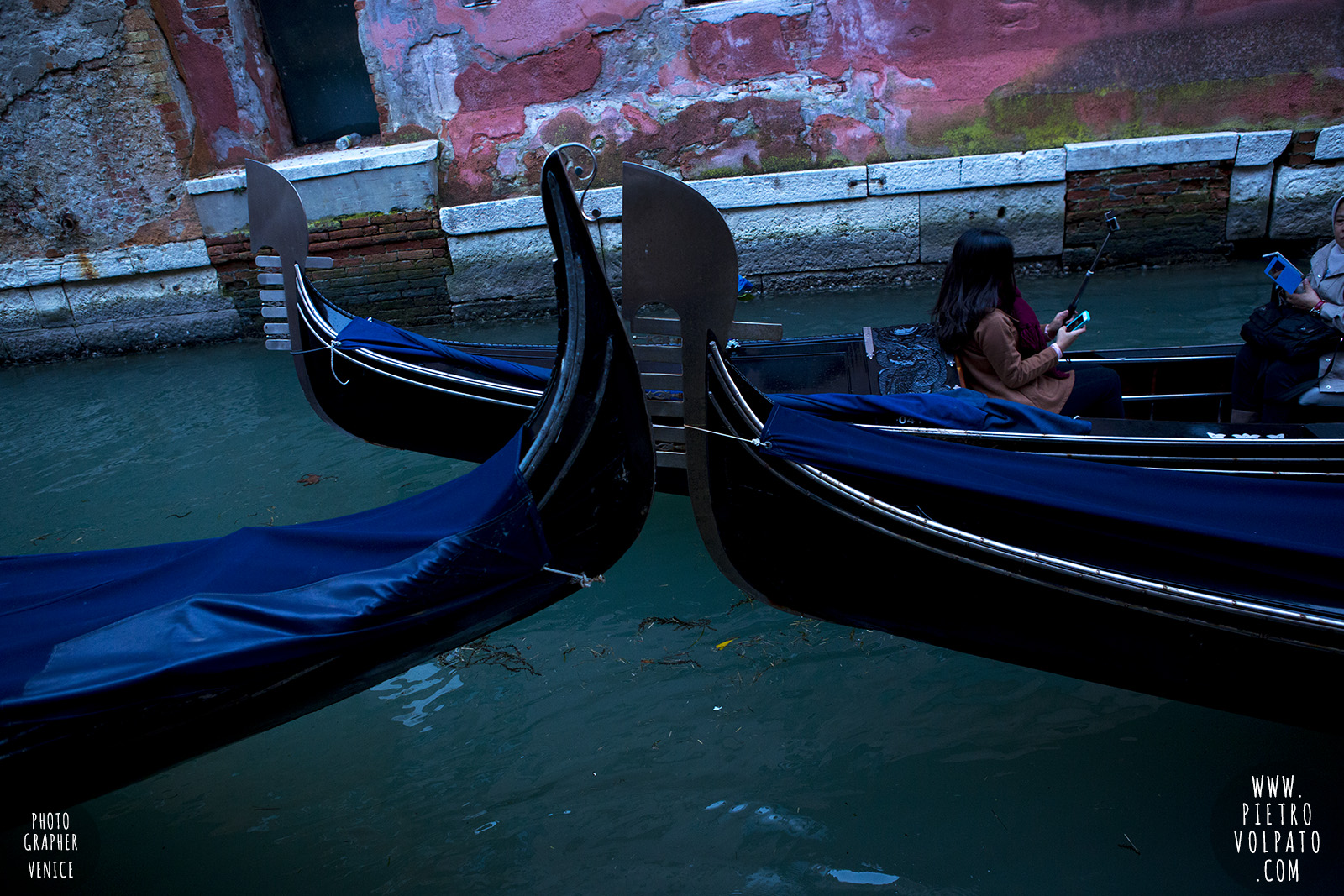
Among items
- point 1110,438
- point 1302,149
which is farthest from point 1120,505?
point 1302,149

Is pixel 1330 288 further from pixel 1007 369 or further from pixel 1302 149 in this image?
pixel 1302 149

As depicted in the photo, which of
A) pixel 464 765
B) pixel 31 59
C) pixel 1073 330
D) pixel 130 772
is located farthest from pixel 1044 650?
pixel 31 59

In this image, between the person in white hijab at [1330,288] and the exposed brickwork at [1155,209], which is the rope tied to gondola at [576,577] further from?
the exposed brickwork at [1155,209]

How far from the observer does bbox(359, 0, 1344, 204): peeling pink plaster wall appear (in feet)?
13.5

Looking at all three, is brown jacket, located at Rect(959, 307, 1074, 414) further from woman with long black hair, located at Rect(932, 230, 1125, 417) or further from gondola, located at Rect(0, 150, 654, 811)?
gondola, located at Rect(0, 150, 654, 811)

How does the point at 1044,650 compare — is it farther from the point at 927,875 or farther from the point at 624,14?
the point at 624,14

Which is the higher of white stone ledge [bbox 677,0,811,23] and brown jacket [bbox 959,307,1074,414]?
white stone ledge [bbox 677,0,811,23]

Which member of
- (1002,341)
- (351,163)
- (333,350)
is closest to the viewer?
(1002,341)

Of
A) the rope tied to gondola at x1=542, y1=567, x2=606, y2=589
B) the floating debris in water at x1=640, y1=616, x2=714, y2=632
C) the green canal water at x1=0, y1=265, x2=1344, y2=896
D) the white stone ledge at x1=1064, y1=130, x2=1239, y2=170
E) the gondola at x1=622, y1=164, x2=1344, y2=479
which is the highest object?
the white stone ledge at x1=1064, y1=130, x2=1239, y2=170

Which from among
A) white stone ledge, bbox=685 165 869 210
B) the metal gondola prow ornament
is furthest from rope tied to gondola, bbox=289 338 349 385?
white stone ledge, bbox=685 165 869 210

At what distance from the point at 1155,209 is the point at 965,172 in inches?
39.0

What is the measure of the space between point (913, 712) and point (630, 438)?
0.83 metres

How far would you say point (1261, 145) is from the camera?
162 inches

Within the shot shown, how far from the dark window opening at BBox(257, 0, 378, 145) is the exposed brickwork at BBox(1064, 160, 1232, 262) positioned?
4112mm
